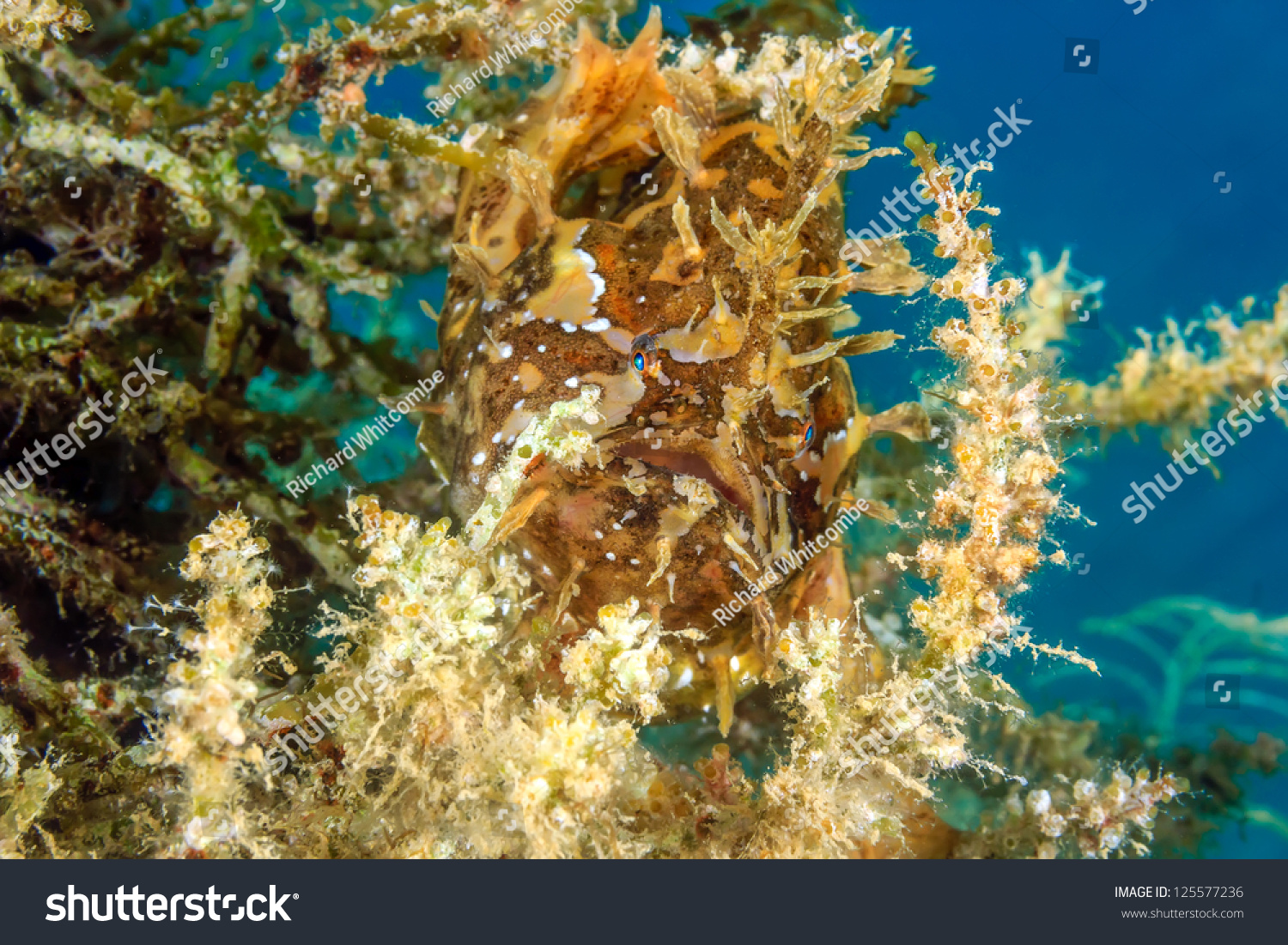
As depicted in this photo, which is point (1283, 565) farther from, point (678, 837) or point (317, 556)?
point (317, 556)

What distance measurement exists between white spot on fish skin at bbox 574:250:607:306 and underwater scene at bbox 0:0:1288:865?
0.04ft

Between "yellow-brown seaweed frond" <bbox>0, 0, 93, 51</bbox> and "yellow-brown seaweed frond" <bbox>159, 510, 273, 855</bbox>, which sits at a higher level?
"yellow-brown seaweed frond" <bbox>0, 0, 93, 51</bbox>

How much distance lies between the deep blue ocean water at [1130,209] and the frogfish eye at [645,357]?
1.17 m

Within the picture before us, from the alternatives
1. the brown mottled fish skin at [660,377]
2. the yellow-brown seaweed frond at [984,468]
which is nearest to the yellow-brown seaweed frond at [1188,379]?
the yellow-brown seaweed frond at [984,468]

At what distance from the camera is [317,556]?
132 inches

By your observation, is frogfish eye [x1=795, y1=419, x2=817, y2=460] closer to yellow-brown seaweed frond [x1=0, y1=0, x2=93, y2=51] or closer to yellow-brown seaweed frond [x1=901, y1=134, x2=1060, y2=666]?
yellow-brown seaweed frond [x1=901, y1=134, x2=1060, y2=666]

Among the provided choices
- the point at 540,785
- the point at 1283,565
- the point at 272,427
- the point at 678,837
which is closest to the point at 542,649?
the point at 540,785

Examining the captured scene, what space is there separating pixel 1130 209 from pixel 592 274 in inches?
88.8

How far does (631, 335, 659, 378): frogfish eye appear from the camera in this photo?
2170mm

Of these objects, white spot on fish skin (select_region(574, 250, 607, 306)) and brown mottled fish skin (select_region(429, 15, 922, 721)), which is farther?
white spot on fish skin (select_region(574, 250, 607, 306))

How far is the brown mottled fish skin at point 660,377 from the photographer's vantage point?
84.1 inches

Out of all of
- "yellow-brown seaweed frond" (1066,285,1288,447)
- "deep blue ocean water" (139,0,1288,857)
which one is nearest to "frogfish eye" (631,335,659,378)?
"deep blue ocean water" (139,0,1288,857)

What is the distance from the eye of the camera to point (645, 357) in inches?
85.7

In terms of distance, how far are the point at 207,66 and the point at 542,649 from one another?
3206 mm
